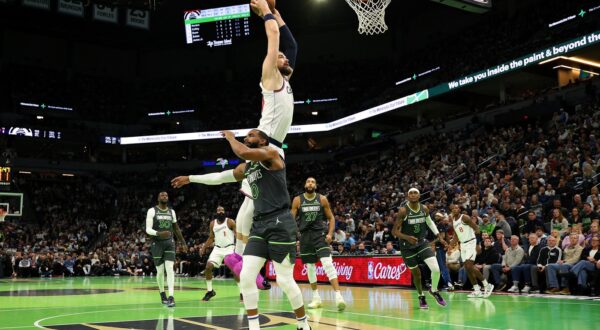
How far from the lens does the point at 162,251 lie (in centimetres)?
1208

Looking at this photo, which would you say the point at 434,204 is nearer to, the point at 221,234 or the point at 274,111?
the point at 221,234

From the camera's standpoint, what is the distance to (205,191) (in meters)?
Result: 44.8

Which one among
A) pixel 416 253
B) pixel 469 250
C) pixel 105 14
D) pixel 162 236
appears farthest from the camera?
pixel 105 14

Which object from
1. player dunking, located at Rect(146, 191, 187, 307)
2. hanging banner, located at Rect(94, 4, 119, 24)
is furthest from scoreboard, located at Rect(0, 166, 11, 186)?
player dunking, located at Rect(146, 191, 187, 307)

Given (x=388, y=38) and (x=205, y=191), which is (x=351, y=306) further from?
(x=388, y=38)

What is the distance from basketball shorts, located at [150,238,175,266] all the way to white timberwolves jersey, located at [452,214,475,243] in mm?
6829

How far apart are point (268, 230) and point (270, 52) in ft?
5.94

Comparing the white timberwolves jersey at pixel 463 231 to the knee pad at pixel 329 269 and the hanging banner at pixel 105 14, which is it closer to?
the knee pad at pixel 329 269

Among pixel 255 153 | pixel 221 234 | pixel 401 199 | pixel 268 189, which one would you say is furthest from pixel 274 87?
pixel 401 199

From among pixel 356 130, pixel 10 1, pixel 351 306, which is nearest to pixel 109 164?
pixel 10 1

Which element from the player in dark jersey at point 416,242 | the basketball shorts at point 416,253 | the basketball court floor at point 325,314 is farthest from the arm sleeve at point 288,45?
the basketball shorts at point 416,253

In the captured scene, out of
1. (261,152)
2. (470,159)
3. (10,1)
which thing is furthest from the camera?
(10,1)

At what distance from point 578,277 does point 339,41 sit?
37925 millimetres

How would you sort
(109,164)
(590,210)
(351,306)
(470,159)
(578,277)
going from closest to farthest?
(351,306), (578,277), (590,210), (470,159), (109,164)
